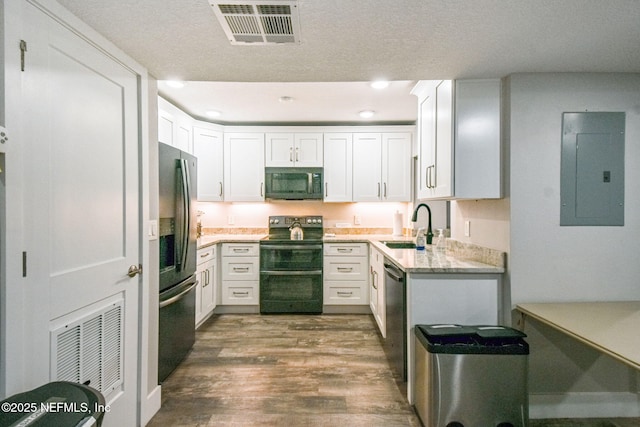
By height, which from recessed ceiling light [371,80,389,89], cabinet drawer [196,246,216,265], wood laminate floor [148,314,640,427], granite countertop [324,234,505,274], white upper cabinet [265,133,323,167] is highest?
recessed ceiling light [371,80,389,89]

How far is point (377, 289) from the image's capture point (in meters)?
3.25

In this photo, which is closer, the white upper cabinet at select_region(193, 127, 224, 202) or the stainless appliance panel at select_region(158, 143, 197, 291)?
the stainless appliance panel at select_region(158, 143, 197, 291)

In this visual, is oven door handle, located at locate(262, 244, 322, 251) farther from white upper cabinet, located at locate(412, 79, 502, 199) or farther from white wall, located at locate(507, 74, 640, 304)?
white wall, located at locate(507, 74, 640, 304)

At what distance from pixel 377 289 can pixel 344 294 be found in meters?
0.73

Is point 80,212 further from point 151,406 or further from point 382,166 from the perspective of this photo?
point 382,166

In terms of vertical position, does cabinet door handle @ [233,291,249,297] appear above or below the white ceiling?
below

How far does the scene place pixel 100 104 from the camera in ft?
5.12

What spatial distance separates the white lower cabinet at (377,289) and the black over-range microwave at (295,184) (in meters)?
1.04

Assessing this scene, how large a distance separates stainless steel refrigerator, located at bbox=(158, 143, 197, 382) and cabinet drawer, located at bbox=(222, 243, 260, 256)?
3.77 feet

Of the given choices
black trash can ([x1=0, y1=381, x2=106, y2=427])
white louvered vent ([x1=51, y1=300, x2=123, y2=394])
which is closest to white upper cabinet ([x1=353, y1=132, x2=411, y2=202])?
white louvered vent ([x1=51, y1=300, x2=123, y2=394])

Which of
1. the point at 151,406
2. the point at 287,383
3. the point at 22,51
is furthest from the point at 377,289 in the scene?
the point at 22,51

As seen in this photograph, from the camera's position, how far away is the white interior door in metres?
1.21

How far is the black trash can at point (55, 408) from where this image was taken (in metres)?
0.88

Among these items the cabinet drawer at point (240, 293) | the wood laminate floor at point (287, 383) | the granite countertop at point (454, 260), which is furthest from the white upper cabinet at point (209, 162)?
the granite countertop at point (454, 260)
